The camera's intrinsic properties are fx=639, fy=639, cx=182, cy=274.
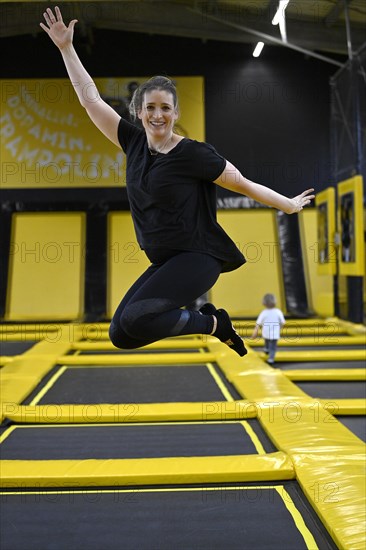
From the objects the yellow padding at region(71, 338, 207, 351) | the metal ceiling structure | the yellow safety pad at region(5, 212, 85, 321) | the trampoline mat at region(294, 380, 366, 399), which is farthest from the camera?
the yellow safety pad at region(5, 212, 85, 321)

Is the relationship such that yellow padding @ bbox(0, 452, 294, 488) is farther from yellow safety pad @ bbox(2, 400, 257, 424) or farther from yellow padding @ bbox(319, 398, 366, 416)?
yellow padding @ bbox(319, 398, 366, 416)

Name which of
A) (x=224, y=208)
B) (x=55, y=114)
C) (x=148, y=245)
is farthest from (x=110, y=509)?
(x=55, y=114)

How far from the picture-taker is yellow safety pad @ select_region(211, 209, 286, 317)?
916 cm

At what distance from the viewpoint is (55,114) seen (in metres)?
9.20

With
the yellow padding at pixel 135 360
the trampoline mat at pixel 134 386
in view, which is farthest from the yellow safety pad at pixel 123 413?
the yellow padding at pixel 135 360

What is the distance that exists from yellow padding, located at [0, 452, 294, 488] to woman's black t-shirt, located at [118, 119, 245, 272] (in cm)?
187

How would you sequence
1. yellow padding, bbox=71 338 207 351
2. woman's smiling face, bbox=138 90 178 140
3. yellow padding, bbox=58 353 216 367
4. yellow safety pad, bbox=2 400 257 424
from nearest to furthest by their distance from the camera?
woman's smiling face, bbox=138 90 178 140 < yellow safety pad, bbox=2 400 257 424 < yellow padding, bbox=58 353 216 367 < yellow padding, bbox=71 338 207 351

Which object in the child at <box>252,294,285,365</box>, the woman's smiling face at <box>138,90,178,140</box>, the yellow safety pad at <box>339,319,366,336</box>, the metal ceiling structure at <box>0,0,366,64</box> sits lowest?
the yellow safety pad at <box>339,319,366,336</box>

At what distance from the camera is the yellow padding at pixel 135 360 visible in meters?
6.16

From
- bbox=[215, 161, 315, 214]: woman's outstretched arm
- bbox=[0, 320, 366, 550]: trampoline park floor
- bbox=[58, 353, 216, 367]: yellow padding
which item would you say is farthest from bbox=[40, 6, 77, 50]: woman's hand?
bbox=[58, 353, 216, 367]: yellow padding

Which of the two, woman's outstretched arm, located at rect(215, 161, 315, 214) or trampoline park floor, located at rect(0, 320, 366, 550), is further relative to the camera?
trampoline park floor, located at rect(0, 320, 366, 550)

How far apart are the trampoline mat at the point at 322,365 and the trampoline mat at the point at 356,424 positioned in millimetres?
1707

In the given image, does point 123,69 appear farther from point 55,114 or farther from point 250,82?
point 250,82

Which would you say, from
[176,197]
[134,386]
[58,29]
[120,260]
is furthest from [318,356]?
[58,29]
